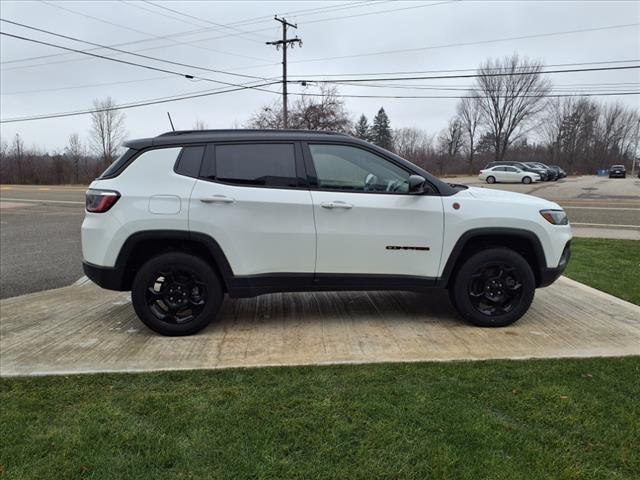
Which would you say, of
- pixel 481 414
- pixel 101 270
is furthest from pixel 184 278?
pixel 481 414

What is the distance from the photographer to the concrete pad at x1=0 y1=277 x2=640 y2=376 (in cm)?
398

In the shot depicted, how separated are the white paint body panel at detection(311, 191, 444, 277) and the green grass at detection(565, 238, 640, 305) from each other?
2920 millimetres

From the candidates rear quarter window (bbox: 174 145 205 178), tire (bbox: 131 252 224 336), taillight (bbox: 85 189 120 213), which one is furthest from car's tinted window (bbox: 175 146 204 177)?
tire (bbox: 131 252 224 336)

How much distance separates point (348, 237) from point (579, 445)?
2413 millimetres

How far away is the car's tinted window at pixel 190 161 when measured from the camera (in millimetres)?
4410

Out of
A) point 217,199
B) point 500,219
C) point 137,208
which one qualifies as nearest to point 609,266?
point 500,219

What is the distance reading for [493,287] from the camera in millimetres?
4707

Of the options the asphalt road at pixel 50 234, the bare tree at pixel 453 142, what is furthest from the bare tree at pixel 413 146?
the asphalt road at pixel 50 234

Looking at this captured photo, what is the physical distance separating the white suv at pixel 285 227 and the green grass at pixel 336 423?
1.00 metres

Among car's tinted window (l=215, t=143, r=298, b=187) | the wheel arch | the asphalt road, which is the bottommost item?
the asphalt road

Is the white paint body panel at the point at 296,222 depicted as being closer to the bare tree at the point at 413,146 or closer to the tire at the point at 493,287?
the tire at the point at 493,287

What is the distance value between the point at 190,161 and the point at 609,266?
21.6 feet

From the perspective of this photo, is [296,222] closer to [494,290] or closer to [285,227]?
[285,227]

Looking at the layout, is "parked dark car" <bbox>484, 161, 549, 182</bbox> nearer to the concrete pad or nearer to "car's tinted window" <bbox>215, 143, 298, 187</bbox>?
the concrete pad
